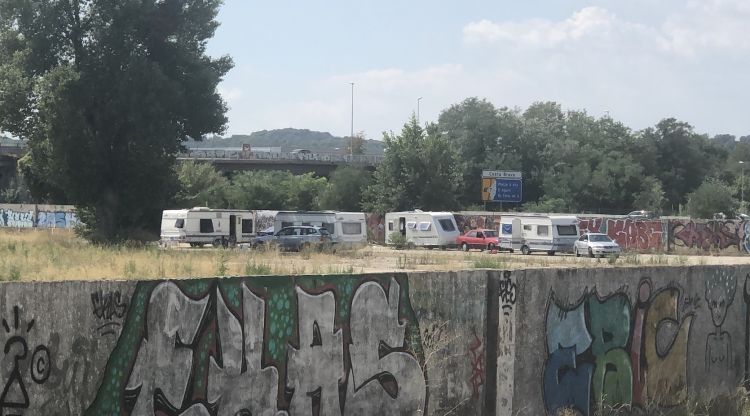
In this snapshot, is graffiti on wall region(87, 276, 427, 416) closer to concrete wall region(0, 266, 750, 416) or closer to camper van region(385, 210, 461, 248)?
concrete wall region(0, 266, 750, 416)

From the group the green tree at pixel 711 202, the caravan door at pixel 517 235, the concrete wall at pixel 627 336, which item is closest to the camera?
the concrete wall at pixel 627 336

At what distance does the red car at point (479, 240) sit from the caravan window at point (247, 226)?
39.3ft

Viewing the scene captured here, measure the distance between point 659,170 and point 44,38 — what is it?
77.5 meters

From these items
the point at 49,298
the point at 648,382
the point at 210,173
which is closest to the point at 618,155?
the point at 210,173

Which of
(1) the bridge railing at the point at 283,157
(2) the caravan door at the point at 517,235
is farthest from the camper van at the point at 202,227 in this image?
(1) the bridge railing at the point at 283,157

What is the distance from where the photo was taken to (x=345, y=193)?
89750 mm

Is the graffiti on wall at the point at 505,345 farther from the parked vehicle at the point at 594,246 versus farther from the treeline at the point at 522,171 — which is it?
the treeline at the point at 522,171

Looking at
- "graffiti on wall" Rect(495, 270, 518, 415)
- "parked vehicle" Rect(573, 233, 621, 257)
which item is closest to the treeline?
"parked vehicle" Rect(573, 233, 621, 257)

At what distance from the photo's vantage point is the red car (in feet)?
163

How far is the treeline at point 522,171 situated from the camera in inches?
2879

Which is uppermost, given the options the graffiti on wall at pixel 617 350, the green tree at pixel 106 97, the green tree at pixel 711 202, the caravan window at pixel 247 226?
the green tree at pixel 106 97

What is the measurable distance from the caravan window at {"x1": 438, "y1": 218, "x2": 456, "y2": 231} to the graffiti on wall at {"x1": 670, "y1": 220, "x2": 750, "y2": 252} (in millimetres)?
12470

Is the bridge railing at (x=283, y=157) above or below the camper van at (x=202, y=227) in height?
above

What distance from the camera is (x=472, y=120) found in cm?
9950
